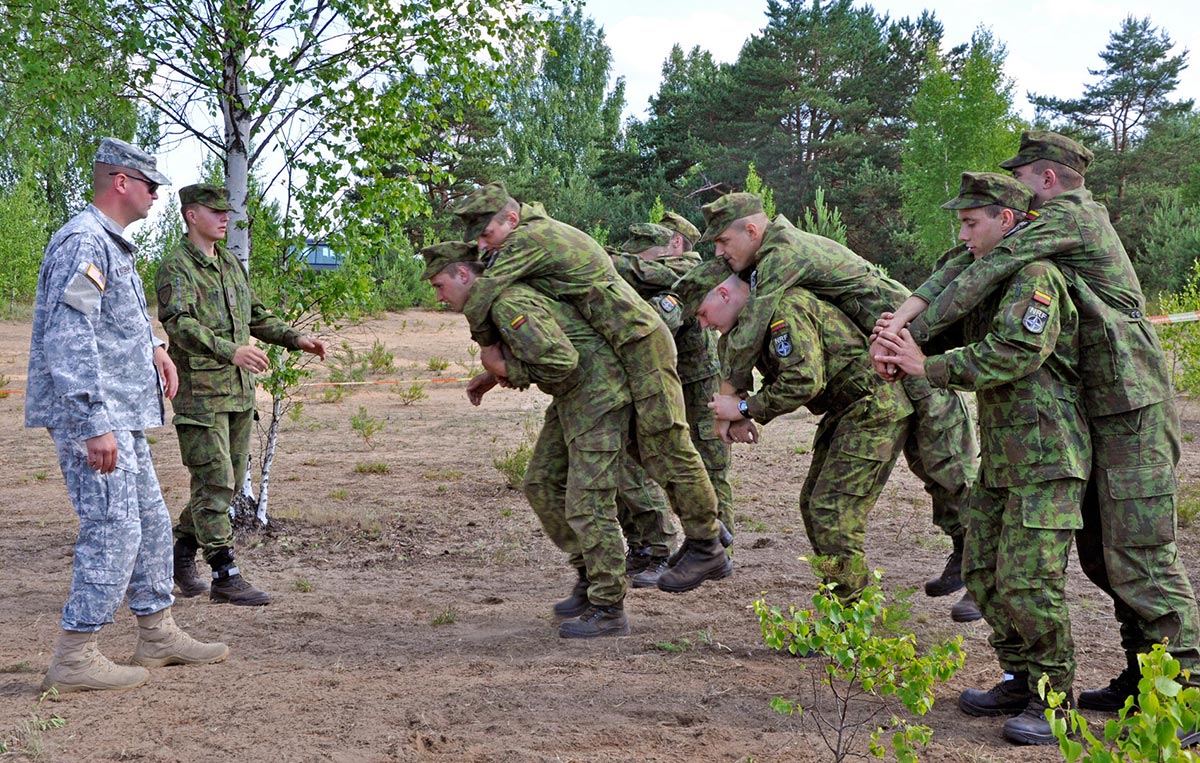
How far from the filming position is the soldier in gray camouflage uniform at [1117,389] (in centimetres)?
384

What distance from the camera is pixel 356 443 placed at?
484 inches

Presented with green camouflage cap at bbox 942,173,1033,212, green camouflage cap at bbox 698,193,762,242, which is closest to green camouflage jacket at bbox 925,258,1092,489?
green camouflage cap at bbox 942,173,1033,212

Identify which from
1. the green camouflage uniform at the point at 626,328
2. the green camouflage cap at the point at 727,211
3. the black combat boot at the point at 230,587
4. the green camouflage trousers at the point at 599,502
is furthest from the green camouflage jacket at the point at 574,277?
the black combat boot at the point at 230,587

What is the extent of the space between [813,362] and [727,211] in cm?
95

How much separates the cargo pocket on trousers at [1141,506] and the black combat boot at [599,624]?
2426 mm

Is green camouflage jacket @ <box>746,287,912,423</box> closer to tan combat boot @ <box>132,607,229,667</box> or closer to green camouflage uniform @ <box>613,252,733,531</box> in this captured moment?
green camouflage uniform @ <box>613,252,733,531</box>

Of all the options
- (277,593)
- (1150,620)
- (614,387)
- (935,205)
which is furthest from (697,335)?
(935,205)

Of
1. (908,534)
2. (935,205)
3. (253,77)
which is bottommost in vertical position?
(908,534)

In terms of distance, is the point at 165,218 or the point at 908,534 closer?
the point at 908,534

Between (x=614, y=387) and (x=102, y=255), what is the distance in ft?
8.14

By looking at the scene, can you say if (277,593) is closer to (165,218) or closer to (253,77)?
(253,77)

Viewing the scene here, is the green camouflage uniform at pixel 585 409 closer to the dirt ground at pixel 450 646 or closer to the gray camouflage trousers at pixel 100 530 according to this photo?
the dirt ground at pixel 450 646

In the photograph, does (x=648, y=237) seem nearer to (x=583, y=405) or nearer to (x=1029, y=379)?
(x=583, y=405)

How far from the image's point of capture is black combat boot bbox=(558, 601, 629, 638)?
5348mm
